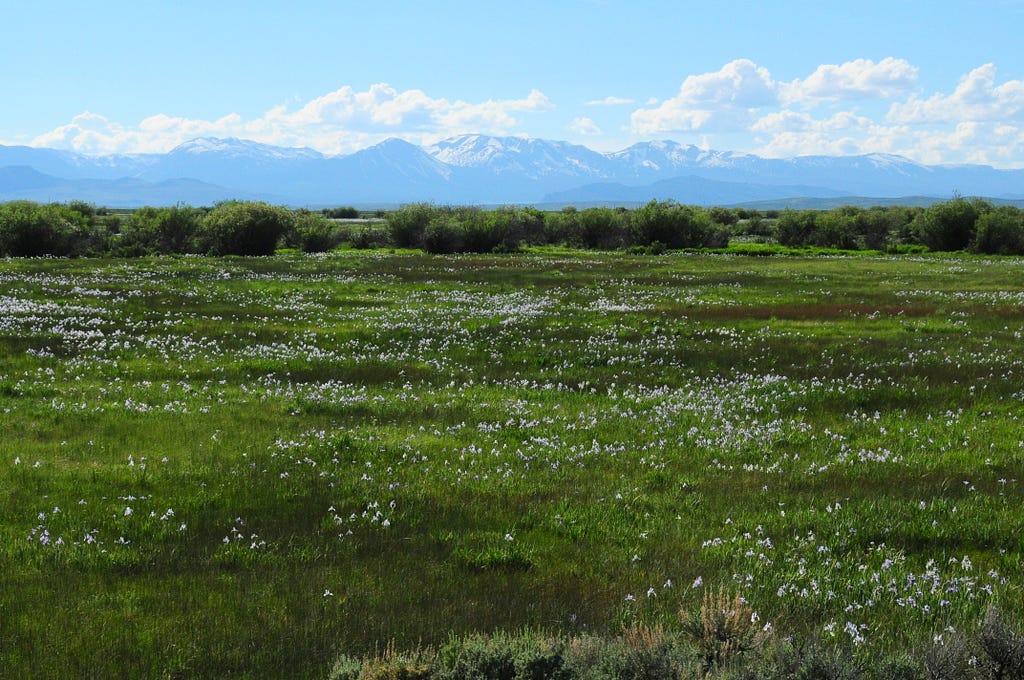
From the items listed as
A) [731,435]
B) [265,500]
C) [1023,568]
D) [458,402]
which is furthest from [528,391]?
[1023,568]

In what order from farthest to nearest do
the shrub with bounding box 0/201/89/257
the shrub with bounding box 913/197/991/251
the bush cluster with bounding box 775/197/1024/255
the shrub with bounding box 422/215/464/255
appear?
the shrub with bounding box 422/215/464/255, the shrub with bounding box 913/197/991/251, the bush cluster with bounding box 775/197/1024/255, the shrub with bounding box 0/201/89/257

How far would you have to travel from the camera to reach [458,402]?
15.6 meters

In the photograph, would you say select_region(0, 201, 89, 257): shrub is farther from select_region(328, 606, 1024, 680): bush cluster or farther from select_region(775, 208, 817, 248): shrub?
select_region(775, 208, 817, 248): shrub

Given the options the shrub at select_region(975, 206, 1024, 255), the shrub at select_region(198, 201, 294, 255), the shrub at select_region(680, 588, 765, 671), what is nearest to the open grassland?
the shrub at select_region(680, 588, 765, 671)

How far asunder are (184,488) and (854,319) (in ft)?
90.5

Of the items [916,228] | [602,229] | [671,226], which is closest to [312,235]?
[602,229]

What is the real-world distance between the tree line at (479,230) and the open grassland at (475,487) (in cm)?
5257

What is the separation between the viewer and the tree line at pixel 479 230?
73000mm

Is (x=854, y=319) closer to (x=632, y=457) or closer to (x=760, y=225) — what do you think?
(x=632, y=457)

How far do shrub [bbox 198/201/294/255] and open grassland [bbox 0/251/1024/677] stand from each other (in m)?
51.2

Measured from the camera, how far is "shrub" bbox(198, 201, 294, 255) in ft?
241

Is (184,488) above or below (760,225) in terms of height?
below

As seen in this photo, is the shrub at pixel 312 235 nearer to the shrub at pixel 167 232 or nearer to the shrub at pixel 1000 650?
the shrub at pixel 167 232

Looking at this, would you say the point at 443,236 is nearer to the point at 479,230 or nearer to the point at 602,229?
the point at 479,230
